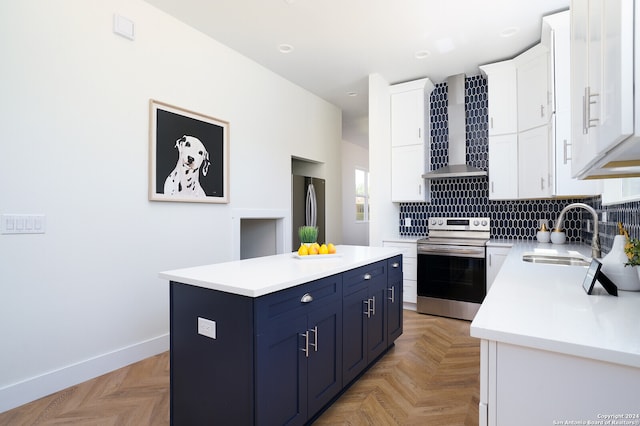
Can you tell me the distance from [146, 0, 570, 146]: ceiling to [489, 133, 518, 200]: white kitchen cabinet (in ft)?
3.05

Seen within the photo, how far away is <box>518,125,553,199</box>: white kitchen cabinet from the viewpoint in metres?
3.41

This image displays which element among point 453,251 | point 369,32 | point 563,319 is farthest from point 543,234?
point 563,319

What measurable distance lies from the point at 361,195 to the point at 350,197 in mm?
534

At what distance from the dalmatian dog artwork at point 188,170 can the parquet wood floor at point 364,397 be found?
4.77 feet

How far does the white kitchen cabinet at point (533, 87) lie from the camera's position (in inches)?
134

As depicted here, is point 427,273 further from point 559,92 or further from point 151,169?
point 151,169

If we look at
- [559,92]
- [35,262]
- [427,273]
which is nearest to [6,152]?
[35,262]

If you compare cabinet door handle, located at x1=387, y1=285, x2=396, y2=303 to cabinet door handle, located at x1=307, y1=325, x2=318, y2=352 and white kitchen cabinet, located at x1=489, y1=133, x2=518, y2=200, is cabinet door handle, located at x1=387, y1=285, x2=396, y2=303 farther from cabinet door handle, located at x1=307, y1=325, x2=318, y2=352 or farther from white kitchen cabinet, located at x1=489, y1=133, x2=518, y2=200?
white kitchen cabinet, located at x1=489, y1=133, x2=518, y2=200

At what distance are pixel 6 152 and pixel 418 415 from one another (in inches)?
117

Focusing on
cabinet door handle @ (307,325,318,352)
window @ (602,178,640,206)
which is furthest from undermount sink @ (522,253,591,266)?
cabinet door handle @ (307,325,318,352)

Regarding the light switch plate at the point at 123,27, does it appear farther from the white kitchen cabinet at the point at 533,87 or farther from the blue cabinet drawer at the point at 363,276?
the white kitchen cabinet at the point at 533,87

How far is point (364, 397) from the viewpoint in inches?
87.4

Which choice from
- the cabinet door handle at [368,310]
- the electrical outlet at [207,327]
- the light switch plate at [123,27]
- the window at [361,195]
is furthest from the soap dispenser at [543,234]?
the window at [361,195]

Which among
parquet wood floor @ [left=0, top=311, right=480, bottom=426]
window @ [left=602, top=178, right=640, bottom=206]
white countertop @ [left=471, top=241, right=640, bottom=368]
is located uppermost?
window @ [left=602, top=178, right=640, bottom=206]
